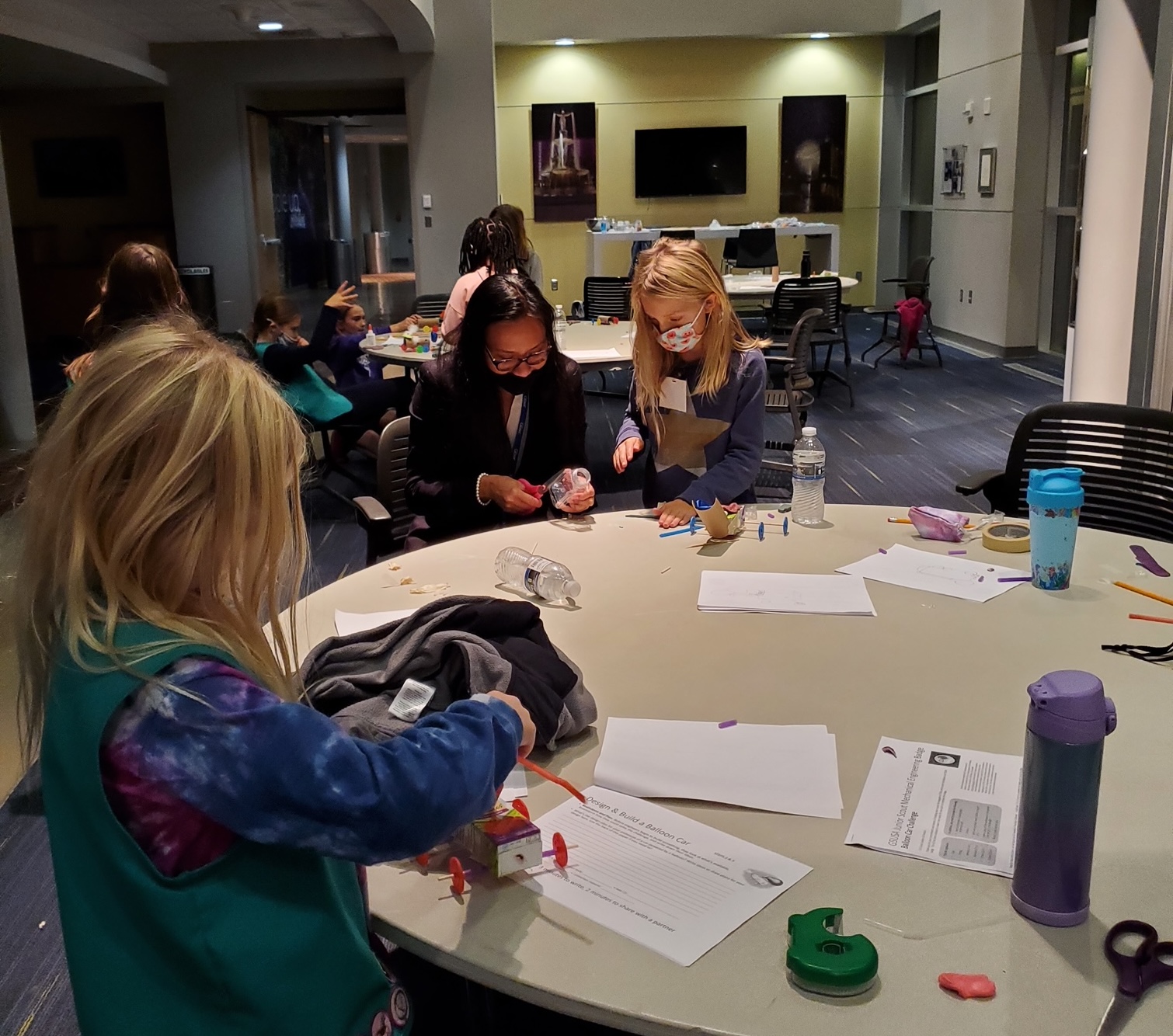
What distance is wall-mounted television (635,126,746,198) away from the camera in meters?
13.4

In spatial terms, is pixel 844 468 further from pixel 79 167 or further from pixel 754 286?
pixel 79 167

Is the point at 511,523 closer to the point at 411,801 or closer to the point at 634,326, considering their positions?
the point at 634,326

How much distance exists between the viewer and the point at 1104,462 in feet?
9.36

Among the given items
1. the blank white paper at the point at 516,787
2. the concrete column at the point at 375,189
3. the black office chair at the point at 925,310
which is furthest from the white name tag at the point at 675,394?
the concrete column at the point at 375,189

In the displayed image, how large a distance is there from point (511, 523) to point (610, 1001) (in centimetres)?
199

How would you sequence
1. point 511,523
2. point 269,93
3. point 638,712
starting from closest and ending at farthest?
point 638,712
point 511,523
point 269,93

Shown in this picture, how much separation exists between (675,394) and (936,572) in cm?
103

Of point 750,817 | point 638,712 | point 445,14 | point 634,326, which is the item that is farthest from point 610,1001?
point 445,14

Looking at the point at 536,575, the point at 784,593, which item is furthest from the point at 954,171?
the point at 536,575

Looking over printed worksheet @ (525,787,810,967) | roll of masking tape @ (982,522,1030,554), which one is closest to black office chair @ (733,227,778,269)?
roll of masking tape @ (982,522,1030,554)

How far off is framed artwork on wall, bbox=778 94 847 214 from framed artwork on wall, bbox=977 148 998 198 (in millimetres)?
3117

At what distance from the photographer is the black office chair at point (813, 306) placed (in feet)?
27.9

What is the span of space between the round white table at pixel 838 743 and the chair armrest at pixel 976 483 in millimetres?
351

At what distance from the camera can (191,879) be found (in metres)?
0.97
